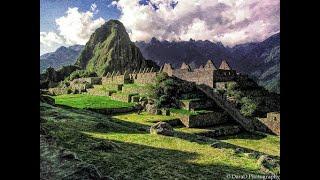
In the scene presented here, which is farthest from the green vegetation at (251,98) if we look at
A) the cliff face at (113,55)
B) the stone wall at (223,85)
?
the cliff face at (113,55)

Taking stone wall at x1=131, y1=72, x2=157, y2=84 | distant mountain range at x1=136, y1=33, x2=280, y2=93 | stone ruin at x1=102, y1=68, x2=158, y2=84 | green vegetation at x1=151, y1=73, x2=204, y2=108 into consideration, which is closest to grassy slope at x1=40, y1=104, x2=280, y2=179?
green vegetation at x1=151, y1=73, x2=204, y2=108

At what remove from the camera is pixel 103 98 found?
12.4 metres

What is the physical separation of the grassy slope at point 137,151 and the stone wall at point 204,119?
1612mm

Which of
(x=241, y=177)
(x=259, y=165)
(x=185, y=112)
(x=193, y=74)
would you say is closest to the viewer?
(x=241, y=177)

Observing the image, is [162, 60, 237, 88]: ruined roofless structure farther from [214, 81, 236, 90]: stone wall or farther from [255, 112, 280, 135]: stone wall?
[255, 112, 280, 135]: stone wall

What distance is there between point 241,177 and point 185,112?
529cm

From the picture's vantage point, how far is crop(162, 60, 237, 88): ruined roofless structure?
14711mm

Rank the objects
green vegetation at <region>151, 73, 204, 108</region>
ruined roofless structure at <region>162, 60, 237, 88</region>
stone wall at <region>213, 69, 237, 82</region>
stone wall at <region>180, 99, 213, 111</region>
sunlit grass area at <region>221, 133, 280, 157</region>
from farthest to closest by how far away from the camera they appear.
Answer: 1. stone wall at <region>213, 69, 237, 82</region>
2. ruined roofless structure at <region>162, 60, 237, 88</region>
3. stone wall at <region>180, 99, 213, 111</region>
4. green vegetation at <region>151, 73, 204, 108</region>
5. sunlit grass area at <region>221, 133, 280, 157</region>

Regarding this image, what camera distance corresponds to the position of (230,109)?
14023 mm

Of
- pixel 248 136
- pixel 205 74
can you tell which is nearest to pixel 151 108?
pixel 248 136

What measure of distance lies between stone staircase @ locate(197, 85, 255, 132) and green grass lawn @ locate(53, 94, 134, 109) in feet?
13.0


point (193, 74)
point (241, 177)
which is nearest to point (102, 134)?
point (241, 177)
